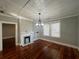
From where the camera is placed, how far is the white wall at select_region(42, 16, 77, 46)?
4.08 m

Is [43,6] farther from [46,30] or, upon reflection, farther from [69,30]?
[46,30]

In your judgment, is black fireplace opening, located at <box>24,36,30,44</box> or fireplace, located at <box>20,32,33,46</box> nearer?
fireplace, located at <box>20,32,33,46</box>

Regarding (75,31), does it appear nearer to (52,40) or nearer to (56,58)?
(52,40)

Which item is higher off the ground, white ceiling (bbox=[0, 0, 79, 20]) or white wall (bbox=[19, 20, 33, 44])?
white ceiling (bbox=[0, 0, 79, 20])

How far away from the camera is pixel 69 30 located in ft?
14.3

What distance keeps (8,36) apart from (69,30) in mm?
5783

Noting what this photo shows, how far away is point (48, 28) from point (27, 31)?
2.61 m

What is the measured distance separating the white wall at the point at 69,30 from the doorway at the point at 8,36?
4.51m

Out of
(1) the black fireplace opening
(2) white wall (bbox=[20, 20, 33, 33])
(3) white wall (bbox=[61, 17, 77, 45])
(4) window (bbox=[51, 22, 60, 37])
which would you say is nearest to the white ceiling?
(3) white wall (bbox=[61, 17, 77, 45])

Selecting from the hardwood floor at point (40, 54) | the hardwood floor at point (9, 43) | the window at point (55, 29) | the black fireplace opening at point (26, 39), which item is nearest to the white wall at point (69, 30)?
the window at point (55, 29)

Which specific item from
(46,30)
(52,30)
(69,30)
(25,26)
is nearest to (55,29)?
(52,30)

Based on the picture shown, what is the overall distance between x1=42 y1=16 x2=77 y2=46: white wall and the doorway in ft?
14.8

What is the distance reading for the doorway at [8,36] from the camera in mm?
4328

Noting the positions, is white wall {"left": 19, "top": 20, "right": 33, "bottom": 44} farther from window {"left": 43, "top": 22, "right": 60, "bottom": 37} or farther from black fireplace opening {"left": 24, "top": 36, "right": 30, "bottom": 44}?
window {"left": 43, "top": 22, "right": 60, "bottom": 37}
